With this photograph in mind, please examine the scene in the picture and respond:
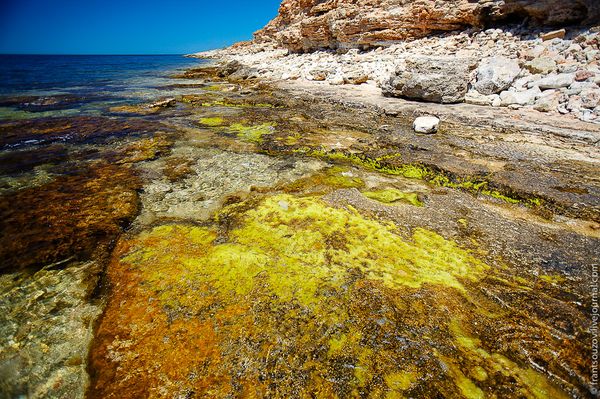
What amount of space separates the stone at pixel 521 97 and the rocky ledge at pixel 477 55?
22 mm

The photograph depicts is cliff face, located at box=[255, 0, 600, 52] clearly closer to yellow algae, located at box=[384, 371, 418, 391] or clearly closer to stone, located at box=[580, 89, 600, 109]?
stone, located at box=[580, 89, 600, 109]

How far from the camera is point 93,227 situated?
3111mm

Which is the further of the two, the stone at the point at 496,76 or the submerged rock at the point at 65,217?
→ the stone at the point at 496,76

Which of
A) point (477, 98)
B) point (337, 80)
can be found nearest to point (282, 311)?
point (477, 98)

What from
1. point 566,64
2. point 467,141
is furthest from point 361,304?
point 566,64

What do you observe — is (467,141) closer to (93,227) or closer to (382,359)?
(382,359)

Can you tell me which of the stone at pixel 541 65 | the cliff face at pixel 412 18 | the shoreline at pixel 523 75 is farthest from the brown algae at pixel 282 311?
the cliff face at pixel 412 18

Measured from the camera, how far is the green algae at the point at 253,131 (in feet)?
20.4

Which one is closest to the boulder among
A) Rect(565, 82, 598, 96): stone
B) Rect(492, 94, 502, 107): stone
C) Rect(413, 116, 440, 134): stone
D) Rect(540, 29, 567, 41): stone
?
Rect(492, 94, 502, 107): stone

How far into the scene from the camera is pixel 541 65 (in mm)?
8055

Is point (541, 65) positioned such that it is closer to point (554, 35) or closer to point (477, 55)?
point (554, 35)

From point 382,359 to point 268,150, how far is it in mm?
4349

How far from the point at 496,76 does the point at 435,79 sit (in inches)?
70.2

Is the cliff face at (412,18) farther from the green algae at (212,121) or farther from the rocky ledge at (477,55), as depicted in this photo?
the green algae at (212,121)
